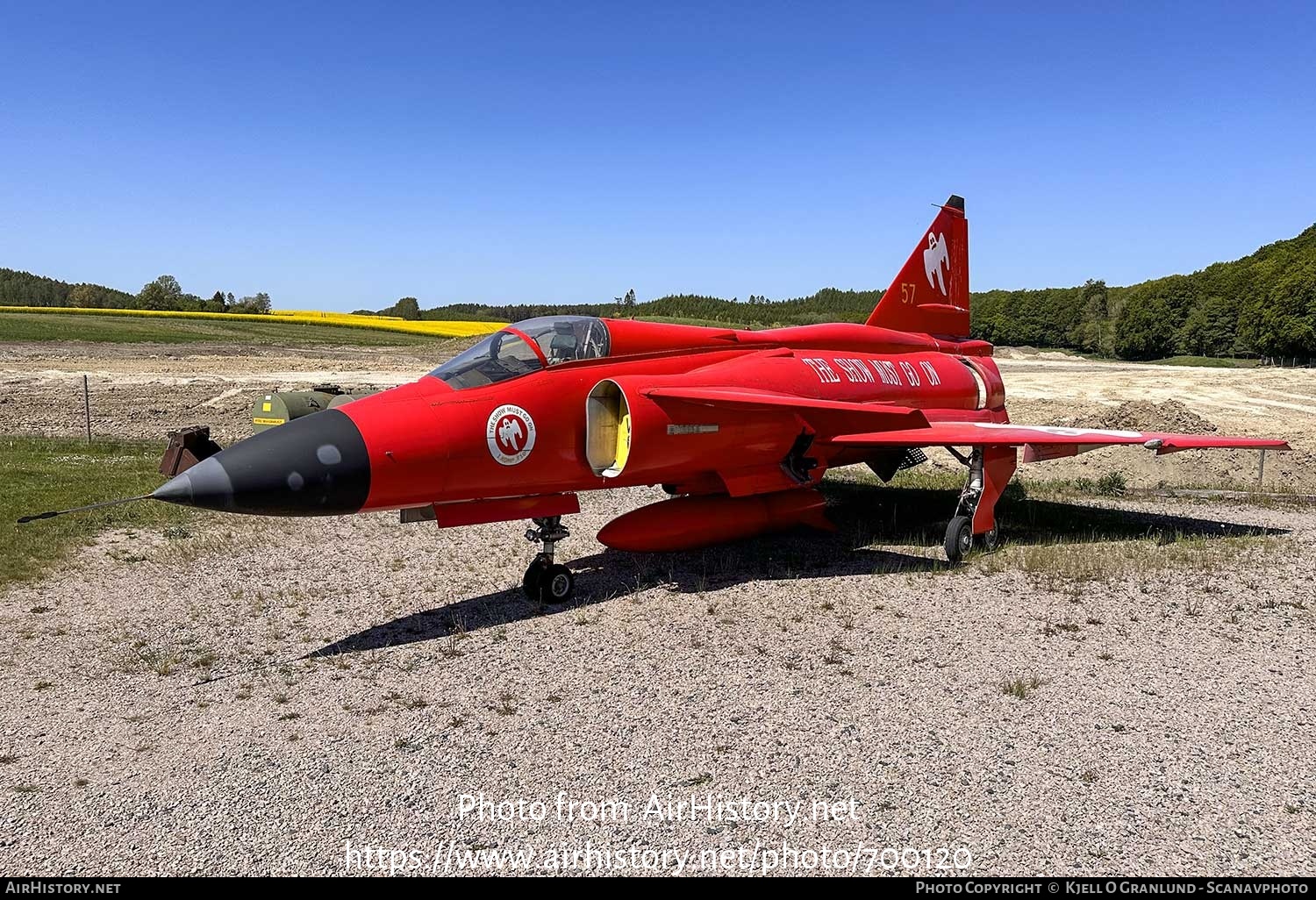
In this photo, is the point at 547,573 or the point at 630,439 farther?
the point at 547,573

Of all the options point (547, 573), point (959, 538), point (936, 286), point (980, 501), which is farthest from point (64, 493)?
point (936, 286)

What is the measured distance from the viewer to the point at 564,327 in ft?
29.6

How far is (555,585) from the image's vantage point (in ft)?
28.7

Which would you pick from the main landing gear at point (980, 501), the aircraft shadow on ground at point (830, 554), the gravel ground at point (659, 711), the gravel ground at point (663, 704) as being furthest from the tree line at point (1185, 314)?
the gravel ground at point (659, 711)

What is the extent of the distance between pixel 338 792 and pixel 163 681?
258 cm

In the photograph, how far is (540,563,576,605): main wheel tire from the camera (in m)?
8.73

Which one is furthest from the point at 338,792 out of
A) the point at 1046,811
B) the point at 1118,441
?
the point at 1118,441

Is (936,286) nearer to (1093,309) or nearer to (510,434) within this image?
(510,434)

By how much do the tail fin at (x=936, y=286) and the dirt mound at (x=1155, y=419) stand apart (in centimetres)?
920

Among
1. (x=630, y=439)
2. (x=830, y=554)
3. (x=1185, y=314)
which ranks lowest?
(x=830, y=554)

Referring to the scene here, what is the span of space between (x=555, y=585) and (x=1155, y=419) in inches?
736

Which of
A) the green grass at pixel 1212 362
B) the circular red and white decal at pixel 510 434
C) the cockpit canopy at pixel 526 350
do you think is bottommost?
the circular red and white decal at pixel 510 434

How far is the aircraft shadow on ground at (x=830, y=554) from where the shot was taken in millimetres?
8375

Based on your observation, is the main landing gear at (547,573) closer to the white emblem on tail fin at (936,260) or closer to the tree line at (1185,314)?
the white emblem on tail fin at (936,260)
